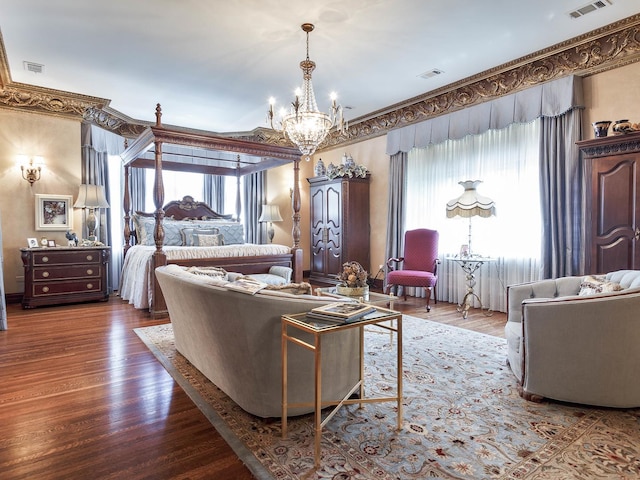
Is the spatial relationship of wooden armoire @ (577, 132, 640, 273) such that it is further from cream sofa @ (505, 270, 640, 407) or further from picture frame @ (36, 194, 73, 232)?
picture frame @ (36, 194, 73, 232)

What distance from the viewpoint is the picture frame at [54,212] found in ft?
18.7

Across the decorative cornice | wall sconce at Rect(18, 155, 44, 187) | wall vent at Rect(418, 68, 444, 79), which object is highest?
wall vent at Rect(418, 68, 444, 79)

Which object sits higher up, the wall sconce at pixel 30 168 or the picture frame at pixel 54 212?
the wall sconce at pixel 30 168

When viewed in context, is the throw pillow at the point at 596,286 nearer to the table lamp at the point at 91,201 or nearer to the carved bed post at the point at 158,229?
the carved bed post at the point at 158,229

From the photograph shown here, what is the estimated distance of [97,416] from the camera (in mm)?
2254

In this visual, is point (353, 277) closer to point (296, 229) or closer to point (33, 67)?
point (296, 229)

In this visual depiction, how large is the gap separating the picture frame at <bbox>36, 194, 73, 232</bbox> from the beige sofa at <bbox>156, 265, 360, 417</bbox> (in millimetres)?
4577

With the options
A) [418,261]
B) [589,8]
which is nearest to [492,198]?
[418,261]

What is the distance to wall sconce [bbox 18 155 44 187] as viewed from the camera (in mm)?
5580

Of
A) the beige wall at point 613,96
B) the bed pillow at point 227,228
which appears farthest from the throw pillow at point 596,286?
the bed pillow at point 227,228

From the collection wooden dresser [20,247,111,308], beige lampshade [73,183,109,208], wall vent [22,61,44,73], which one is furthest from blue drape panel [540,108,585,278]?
wall vent [22,61,44,73]

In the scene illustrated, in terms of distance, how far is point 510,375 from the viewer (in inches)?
113

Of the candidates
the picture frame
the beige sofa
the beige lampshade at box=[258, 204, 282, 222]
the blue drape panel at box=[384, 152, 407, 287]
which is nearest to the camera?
the beige sofa

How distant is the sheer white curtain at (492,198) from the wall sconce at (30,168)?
18.6ft
